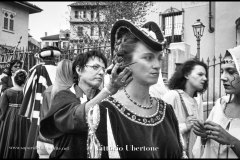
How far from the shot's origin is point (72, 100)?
9.87 ft

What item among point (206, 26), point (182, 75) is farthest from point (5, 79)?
point (206, 26)

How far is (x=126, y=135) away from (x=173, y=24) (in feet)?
62.6

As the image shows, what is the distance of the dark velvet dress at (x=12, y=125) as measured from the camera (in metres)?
6.32

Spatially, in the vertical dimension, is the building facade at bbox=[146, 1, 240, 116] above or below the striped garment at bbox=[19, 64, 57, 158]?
above

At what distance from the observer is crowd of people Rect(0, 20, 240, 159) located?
7.07ft

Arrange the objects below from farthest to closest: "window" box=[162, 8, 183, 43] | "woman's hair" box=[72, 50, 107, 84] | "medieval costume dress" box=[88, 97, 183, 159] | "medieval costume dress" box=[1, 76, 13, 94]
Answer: "window" box=[162, 8, 183, 43], "medieval costume dress" box=[1, 76, 13, 94], "woman's hair" box=[72, 50, 107, 84], "medieval costume dress" box=[88, 97, 183, 159]

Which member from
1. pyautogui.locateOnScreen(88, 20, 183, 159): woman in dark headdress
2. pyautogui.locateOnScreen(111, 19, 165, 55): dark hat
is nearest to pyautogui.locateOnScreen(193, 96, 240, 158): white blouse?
pyautogui.locateOnScreen(88, 20, 183, 159): woman in dark headdress

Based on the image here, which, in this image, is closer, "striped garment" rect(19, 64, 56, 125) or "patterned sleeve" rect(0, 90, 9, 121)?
"striped garment" rect(19, 64, 56, 125)

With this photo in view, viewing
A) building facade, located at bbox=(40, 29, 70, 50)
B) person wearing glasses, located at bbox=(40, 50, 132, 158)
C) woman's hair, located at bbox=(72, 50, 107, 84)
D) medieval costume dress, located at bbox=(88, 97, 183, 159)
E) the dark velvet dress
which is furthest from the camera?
the dark velvet dress

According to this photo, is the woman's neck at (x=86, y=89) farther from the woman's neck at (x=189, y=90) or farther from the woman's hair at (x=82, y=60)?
the woman's neck at (x=189, y=90)

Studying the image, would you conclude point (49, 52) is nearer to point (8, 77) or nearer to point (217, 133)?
point (8, 77)

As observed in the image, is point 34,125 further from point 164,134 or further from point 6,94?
point 164,134

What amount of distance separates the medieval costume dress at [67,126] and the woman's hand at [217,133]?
3.53 feet

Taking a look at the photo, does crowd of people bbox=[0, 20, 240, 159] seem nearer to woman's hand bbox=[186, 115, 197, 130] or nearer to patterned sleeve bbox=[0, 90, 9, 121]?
woman's hand bbox=[186, 115, 197, 130]
